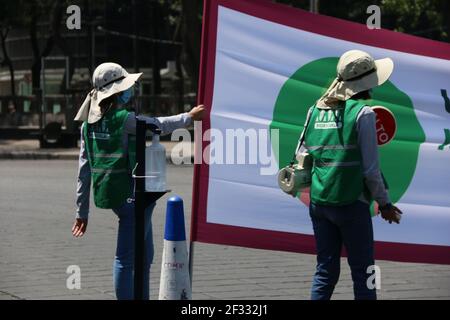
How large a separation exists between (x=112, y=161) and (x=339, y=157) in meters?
1.61

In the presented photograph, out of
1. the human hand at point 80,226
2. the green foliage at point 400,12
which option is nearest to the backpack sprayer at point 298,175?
the human hand at point 80,226

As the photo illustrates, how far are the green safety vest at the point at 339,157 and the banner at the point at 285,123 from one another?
720mm

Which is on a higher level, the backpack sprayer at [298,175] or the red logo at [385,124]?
the red logo at [385,124]

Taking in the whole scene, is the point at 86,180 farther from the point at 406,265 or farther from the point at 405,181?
the point at 406,265

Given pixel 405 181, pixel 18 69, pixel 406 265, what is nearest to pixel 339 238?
pixel 405 181

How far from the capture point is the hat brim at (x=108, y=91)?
6.63 metres

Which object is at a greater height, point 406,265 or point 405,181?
point 405,181

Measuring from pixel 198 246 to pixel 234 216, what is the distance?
13.9 feet

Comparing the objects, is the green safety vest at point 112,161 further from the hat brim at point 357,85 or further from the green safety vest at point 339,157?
the hat brim at point 357,85

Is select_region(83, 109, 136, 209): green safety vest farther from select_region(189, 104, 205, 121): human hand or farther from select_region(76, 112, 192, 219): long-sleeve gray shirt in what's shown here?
select_region(189, 104, 205, 121): human hand

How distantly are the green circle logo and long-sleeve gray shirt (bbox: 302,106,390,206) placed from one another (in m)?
0.88

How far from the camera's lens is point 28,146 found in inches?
1248

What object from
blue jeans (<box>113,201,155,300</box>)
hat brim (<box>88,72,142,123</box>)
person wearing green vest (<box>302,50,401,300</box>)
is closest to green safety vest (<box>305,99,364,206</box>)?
person wearing green vest (<box>302,50,401,300</box>)
